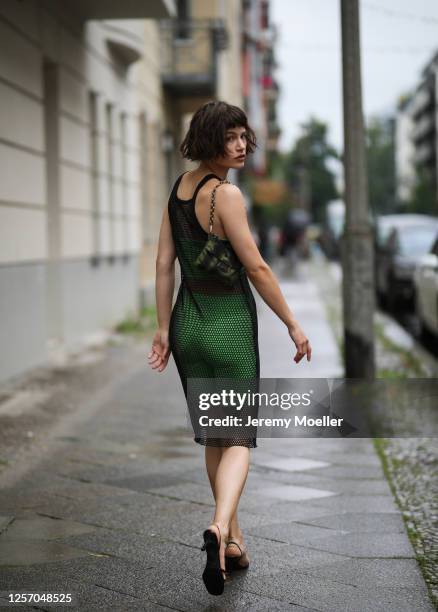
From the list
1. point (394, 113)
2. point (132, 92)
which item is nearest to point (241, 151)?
point (132, 92)

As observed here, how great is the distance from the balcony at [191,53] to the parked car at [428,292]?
10462mm

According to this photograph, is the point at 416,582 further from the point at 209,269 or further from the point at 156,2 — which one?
the point at 156,2

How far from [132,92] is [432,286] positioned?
301 inches

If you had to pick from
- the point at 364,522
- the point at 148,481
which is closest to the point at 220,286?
the point at 364,522

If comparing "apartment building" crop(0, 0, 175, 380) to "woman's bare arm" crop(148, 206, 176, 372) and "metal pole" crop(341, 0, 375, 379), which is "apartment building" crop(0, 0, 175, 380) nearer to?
"metal pole" crop(341, 0, 375, 379)

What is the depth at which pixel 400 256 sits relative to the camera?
61.9 feet

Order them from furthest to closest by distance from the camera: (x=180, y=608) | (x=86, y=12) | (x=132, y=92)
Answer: (x=132, y=92), (x=86, y=12), (x=180, y=608)

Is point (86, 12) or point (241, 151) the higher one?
point (86, 12)

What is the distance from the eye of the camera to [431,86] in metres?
119

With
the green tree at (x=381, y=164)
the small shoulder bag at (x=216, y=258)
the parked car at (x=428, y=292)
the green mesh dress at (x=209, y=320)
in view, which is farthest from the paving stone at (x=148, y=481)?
the green tree at (x=381, y=164)

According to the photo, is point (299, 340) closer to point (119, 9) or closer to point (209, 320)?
point (209, 320)

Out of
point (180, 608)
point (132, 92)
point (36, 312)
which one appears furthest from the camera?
point (132, 92)

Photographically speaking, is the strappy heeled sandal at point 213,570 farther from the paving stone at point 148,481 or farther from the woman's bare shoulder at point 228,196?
the paving stone at point 148,481

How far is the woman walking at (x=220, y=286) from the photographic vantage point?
13.5 feet
